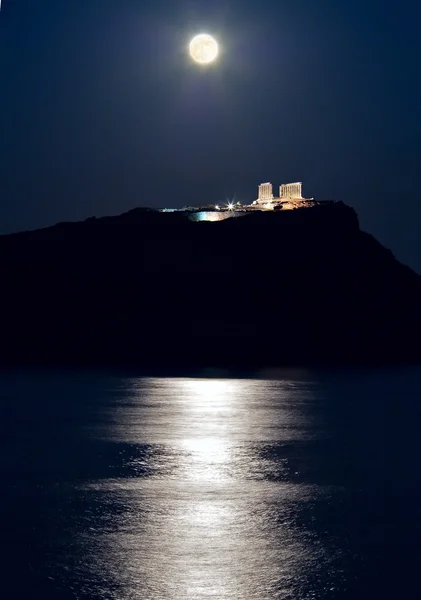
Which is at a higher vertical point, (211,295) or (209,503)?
(211,295)

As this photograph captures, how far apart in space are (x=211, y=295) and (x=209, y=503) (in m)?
74.0

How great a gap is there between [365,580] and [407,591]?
78cm

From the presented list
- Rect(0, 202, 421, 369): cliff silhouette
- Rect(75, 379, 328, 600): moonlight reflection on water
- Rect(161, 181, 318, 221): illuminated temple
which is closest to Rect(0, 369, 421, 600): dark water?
Rect(75, 379, 328, 600): moonlight reflection on water

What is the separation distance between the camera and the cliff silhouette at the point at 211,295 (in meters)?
89.0

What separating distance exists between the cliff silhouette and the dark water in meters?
45.4

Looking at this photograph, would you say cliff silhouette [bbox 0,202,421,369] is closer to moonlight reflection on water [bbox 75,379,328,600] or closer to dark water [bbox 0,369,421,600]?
dark water [bbox 0,369,421,600]

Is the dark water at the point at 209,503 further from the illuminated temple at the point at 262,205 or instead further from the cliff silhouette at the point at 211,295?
the illuminated temple at the point at 262,205

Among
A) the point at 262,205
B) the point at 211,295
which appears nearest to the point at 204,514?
the point at 211,295

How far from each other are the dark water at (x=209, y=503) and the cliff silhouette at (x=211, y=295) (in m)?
45.4

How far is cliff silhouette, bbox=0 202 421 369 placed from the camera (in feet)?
292

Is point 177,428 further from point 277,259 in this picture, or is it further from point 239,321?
point 277,259

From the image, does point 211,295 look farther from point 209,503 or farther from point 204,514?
point 204,514

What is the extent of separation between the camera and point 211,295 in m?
93.9

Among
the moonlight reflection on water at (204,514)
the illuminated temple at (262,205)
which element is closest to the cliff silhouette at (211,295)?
the illuminated temple at (262,205)
